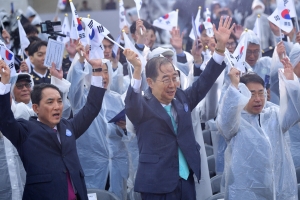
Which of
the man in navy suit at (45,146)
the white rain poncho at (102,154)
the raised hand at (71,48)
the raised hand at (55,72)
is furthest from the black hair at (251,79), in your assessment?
the raised hand at (71,48)

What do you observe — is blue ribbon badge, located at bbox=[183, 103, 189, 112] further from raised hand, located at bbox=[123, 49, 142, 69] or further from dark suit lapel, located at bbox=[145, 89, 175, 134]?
raised hand, located at bbox=[123, 49, 142, 69]

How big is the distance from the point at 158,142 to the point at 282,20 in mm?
2804

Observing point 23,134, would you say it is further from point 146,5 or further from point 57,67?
point 146,5

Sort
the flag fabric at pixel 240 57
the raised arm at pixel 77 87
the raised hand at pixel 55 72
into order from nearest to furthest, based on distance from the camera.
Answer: the flag fabric at pixel 240 57 → the raised hand at pixel 55 72 → the raised arm at pixel 77 87

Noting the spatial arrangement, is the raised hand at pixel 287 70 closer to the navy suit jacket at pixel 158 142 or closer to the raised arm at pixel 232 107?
the raised arm at pixel 232 107

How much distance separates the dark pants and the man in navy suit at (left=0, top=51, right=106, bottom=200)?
1.66 ft

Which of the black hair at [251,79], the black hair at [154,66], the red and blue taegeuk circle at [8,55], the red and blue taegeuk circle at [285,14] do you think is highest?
the red and blue taegeuk circle at [285,14]

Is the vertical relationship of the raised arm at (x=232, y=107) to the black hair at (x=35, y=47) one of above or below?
below

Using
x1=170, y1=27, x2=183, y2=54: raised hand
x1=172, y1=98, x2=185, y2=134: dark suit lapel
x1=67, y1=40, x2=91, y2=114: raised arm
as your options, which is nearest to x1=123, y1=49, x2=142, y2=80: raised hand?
x1=172, y1=98, x2=185, y2=134: dark suit lapel

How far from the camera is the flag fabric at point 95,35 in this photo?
19.9 ft

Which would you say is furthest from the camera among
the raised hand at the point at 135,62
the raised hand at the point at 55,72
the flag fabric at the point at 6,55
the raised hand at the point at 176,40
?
the raised hand at the point at 176,40

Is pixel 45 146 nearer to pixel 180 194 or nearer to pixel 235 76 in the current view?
pixel 180 194

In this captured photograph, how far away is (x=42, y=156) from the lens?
5012 millimetres

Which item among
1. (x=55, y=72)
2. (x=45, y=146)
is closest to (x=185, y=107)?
(x=45, y=146)
